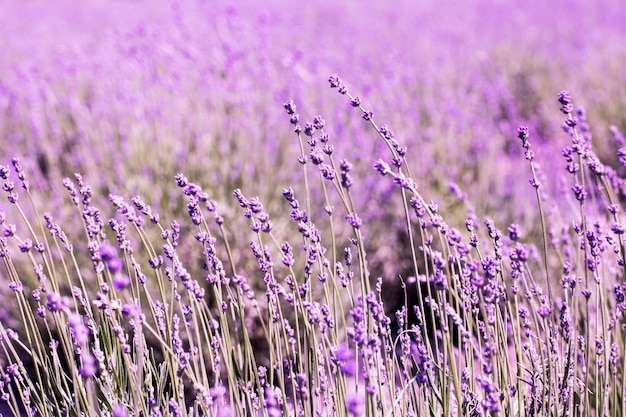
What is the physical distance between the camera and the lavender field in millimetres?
1356

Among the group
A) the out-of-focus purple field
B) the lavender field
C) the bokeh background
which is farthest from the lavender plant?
the out-of-focus purple field

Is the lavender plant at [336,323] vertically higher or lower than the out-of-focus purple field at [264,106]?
lower

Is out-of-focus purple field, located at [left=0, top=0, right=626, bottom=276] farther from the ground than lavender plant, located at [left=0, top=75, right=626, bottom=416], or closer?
farther from the ground

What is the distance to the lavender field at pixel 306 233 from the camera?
136 centimetres

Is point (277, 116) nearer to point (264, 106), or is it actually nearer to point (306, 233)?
point (264, 106)

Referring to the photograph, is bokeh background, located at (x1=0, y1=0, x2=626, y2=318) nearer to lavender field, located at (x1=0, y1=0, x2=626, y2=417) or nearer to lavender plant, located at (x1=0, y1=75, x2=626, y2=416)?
lavender field, located at (x1=0, y1=0, x2=626, y2=417)

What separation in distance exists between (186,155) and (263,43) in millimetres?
1465

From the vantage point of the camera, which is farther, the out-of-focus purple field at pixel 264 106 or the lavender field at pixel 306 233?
the out-of-focus purple field at pixel 264 106

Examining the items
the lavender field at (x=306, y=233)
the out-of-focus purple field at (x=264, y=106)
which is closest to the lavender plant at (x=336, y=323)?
the lavender field at (x=306, y=233)

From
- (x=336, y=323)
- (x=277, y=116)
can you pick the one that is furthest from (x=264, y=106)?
(x=336, y=323)

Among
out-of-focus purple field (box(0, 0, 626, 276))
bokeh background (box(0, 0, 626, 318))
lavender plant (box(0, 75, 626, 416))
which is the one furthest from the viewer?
out-of-focus purple field (box(0, 0, 626, 276))

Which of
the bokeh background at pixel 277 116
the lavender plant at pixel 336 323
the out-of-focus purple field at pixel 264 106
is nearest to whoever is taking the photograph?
the lavender plant at pixel 336 323

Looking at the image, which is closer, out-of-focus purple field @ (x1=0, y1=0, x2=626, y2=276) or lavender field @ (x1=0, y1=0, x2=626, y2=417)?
lavender field @ (x1=0, y1=0, x2=626, y2=417)

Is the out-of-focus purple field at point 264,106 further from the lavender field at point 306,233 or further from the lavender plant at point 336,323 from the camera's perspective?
the lavender plant at point 336,323
